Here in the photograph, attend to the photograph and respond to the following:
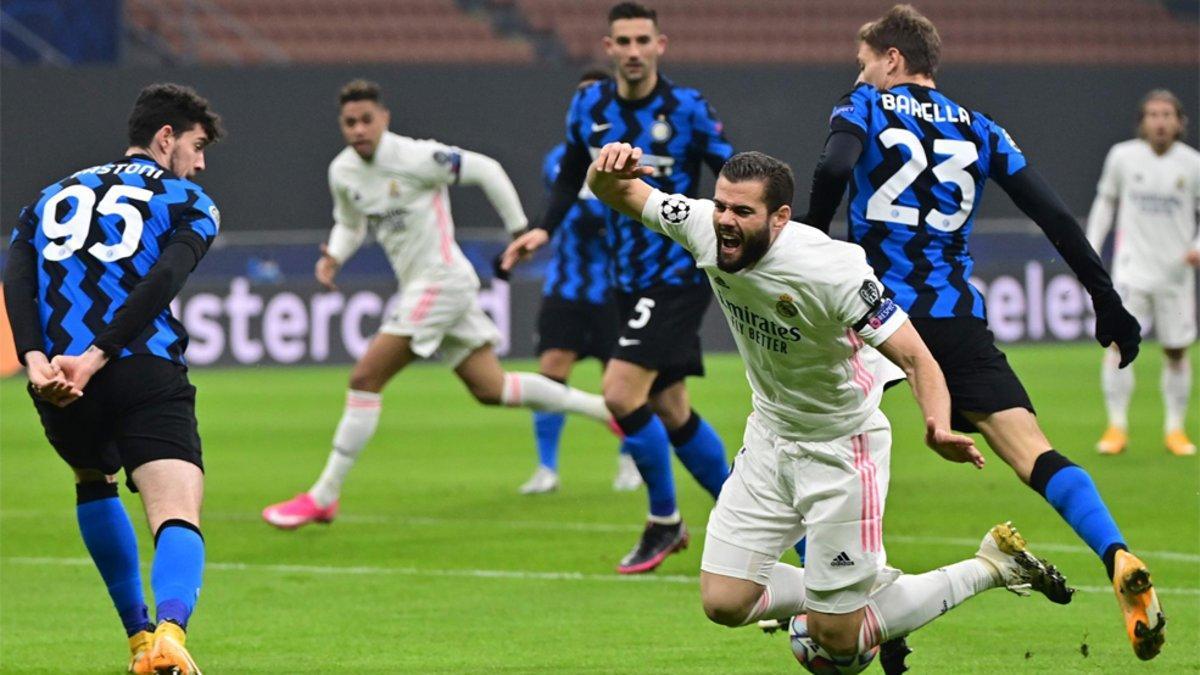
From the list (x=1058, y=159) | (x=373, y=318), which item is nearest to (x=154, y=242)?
(x=373, y=318)

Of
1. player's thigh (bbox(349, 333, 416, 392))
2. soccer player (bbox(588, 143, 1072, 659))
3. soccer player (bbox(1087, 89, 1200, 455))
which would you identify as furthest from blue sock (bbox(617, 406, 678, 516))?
soccer player (bbox(1087, 89, 1200, 455))

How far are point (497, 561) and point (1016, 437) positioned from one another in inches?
120

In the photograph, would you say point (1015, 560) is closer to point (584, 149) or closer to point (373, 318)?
point (584, 149)

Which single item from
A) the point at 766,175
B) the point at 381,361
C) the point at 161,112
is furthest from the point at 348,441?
the point at 766,175

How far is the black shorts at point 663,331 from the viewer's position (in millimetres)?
7867

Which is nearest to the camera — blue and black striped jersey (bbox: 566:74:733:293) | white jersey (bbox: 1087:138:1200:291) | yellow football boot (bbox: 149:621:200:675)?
yellow football boot (bbox: 149:621:200:675)

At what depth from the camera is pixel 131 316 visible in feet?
17.2

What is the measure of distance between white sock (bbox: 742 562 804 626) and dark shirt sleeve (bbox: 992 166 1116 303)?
1.37 meters

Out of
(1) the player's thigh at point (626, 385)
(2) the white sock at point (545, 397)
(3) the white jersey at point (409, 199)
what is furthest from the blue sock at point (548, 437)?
(1) the player's thigh at point (626, 385)

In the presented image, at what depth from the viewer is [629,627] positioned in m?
6.57

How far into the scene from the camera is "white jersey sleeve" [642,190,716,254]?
16.8 ft

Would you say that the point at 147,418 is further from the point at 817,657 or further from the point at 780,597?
the point at 817,657

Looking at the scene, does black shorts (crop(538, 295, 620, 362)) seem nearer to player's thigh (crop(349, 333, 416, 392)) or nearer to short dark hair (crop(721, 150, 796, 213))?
player's thigh (crop(349, 333, 416, 392))

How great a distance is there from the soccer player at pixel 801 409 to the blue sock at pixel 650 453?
95.2 inches
